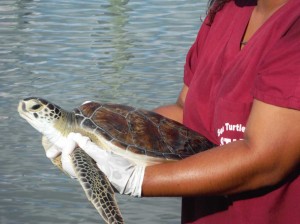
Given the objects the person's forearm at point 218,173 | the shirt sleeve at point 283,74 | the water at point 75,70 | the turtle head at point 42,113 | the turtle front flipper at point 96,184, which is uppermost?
the shirt sleeve at point 283,74

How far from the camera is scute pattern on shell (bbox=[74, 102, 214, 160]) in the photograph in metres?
3.02

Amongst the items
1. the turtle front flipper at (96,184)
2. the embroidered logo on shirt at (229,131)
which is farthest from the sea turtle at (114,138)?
the embroidered logo on shirt at (229,131)

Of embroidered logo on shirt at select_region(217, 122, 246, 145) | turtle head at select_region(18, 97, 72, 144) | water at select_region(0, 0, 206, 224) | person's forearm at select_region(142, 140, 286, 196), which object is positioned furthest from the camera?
water at select_region(0, 0, 206, 224)

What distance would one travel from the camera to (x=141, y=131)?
3.12 metres

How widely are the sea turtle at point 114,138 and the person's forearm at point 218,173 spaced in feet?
1.04

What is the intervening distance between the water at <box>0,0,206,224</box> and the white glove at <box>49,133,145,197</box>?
9.32 feet

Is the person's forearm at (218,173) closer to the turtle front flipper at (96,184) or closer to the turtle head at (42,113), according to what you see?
the turtle front flipper at (96,184)

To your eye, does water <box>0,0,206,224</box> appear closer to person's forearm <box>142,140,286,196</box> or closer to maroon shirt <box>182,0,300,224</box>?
maroon shirt <box>182,0,300,224</box>

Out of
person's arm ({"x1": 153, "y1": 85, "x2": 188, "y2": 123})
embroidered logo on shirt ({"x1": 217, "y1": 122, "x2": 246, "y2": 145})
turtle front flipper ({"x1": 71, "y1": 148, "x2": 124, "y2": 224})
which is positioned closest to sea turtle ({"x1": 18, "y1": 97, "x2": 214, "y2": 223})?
turtle front flipper ({"x1": 71, "y1": 148, "x2": 124, "y2": 224})

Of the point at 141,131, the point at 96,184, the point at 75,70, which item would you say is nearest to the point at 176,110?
the point at 141,131

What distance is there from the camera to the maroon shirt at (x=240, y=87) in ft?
8.06

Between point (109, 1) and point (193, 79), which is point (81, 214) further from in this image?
point (109, 1)

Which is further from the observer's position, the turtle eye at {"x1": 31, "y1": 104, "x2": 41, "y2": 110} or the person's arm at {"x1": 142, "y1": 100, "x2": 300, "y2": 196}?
the turtle eye at {"x1": 31, "y1": 104, "x2": 41, "y2": 110}

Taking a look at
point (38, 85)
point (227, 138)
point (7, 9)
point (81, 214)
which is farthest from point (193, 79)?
point (7, 9)
